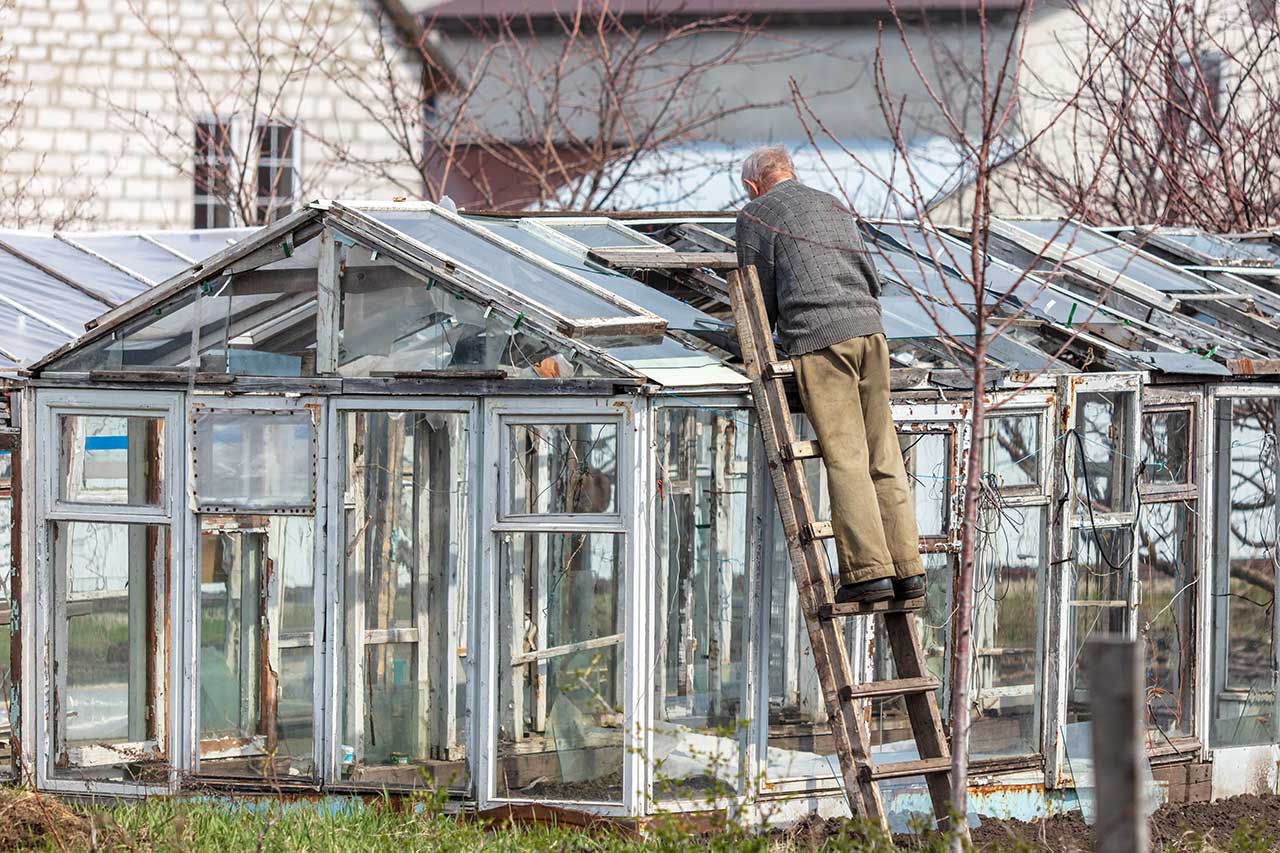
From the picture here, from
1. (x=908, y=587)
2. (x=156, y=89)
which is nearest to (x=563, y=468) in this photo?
(x=908, y=587)

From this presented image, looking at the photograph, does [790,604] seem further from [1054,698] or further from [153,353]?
[153,353]

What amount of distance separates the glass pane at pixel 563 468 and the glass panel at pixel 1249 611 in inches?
152

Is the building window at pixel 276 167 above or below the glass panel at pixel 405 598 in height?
above

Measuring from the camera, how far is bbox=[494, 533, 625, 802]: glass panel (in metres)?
7.22

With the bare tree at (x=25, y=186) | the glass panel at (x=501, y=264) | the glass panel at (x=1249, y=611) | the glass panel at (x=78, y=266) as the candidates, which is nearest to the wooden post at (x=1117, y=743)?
the glass panel at (x=501, y=264)

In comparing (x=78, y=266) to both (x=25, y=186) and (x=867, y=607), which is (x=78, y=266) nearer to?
(x=867, y=607)

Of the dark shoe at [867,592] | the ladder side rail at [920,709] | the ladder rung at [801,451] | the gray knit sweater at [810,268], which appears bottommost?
the ladder side rail at [920,709]

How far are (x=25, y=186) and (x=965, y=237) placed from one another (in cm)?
1055

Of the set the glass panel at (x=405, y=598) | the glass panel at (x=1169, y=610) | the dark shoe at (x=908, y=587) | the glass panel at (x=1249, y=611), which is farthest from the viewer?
the glass panel at (x=1249, y=611)

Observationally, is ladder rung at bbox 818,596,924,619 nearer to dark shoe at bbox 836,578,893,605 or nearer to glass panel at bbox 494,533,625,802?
dark shoe at bbox 836,578,893,605

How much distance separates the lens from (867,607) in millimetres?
6719

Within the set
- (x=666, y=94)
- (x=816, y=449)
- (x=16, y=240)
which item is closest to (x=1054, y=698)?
(x=816, y=449)

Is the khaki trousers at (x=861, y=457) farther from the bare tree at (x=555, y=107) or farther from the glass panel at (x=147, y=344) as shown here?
the bare tree at (x=555, y=107)

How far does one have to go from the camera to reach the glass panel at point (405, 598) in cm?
749
